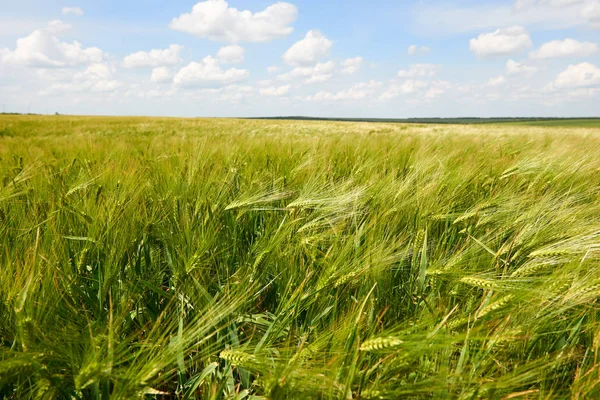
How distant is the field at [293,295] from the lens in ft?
1.94

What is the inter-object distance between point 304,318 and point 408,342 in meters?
0.41

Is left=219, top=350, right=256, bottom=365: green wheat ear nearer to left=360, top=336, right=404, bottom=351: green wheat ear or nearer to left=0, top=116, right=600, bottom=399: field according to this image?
left=0, top=116, right=600, bottom=399: field

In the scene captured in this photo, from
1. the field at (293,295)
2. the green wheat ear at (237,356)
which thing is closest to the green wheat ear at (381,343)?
the field at (293,295)

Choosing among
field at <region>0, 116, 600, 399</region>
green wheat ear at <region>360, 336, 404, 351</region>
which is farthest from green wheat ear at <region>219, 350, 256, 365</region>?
green wheat ear at <region>360, 336, 404, 351</region>

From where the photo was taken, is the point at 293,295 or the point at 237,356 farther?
the point at 293,295

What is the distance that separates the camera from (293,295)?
75cm

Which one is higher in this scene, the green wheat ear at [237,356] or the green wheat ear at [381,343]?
the green wheat ear at [381,343]

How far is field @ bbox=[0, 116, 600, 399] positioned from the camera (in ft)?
1.94

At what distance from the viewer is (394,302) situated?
96 centimetres

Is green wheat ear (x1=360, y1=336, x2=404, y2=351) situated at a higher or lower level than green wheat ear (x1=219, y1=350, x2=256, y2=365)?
higher

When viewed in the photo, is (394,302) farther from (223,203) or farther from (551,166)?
(551,166)

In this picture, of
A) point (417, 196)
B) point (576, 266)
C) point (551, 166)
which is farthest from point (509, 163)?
point (576, 266)

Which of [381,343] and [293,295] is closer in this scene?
[381,343]

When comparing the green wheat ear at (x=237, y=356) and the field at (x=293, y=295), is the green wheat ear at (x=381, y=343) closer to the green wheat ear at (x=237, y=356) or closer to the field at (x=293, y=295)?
the field at (x=293, y=295)
